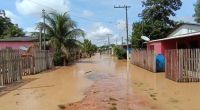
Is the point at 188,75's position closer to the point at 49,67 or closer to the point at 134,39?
the point at 49,67

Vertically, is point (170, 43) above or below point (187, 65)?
above

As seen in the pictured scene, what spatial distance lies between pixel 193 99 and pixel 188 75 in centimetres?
621

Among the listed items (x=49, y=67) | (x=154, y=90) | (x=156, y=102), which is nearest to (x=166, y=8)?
(x=49, y=67)

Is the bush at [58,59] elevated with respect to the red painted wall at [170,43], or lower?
lower

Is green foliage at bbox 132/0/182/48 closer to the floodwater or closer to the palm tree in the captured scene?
the palm tree

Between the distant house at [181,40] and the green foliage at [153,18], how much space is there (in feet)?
31.6

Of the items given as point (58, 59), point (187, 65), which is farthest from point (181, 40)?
point (58, 59)

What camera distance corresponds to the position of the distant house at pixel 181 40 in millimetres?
25344

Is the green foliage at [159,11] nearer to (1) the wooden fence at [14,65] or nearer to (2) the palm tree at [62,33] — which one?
(2) the palm tree at [62,33]

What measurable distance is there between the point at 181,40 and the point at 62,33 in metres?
17.3

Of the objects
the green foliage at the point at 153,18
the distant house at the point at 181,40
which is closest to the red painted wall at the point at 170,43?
the distant house at the point at 181,40

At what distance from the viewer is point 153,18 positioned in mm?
52969

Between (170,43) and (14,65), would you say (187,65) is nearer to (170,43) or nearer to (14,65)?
(14,65)

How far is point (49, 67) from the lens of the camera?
3366 centimetres
